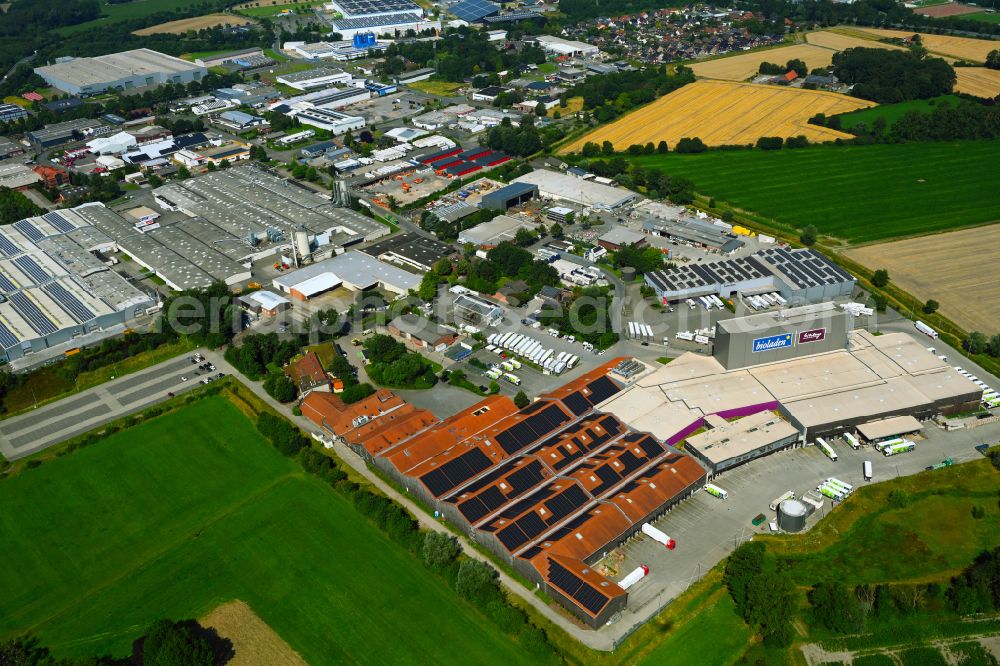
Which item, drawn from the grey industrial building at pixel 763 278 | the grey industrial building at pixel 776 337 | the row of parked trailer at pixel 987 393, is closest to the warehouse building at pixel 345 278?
the grey industrial building at pixel 763 278

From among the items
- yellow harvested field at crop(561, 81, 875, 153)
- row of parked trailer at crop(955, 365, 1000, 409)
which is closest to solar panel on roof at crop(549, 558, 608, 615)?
row of parked trailer at crop(955, 365, 1000, 409)

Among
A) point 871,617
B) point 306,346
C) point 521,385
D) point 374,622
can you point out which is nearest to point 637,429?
point 521,385

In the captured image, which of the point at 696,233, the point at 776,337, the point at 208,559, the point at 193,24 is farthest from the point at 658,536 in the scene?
the point at 193,24

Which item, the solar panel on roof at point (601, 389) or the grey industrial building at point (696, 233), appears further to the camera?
the grey industrial building at point (696, 233)

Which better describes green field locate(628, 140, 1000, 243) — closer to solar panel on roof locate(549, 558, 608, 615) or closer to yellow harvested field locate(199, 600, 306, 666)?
solar panel on roof locate(549, 558, 608, 615)

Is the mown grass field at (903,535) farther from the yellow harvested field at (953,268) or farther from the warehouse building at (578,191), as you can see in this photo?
the warehouse building at (578,191)

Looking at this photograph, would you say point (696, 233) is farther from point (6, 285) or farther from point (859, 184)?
point (6, 285)
